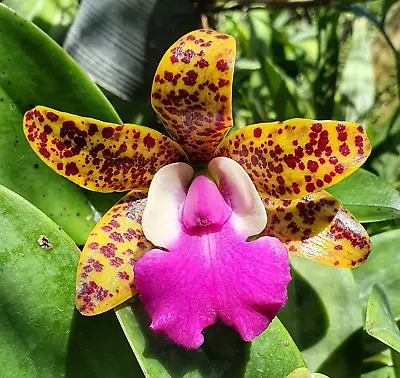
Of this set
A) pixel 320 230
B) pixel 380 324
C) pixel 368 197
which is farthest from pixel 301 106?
pixel 380 324

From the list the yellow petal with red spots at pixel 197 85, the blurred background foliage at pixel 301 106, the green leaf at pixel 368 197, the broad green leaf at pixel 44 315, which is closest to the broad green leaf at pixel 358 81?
the blurred background foliage at pixel 301 106

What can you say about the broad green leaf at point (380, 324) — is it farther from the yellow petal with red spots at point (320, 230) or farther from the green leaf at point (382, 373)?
the green leaf at point (382, 373)

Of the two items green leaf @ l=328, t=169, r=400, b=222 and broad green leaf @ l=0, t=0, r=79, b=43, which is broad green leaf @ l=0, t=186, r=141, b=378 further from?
broad green leaf @ l=0, t=0, r=79, b=43

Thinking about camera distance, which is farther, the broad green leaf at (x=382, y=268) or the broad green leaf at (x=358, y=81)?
the broad green leaf at (x=358, y=81)

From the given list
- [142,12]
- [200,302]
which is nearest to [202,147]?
[200,302]

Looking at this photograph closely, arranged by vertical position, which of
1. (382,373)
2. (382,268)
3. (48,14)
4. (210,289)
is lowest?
(382,373)

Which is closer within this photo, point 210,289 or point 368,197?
point 210,289

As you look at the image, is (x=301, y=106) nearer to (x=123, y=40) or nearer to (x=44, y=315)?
(x=123, y=40)
